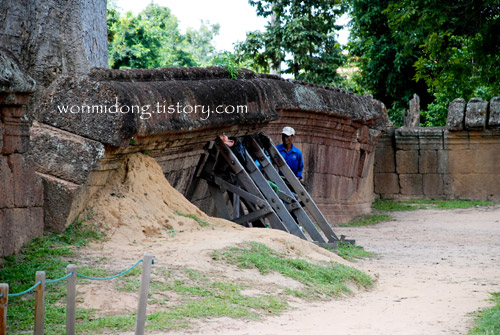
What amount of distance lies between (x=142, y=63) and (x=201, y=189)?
19.9 m

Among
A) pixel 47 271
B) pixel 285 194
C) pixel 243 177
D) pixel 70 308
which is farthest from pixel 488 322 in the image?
pixel 285 194

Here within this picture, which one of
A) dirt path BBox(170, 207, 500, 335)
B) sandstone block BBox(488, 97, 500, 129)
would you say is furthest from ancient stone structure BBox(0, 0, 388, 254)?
sandstone block BBox(488, 97, 500, 129)

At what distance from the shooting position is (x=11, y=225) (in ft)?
19.9

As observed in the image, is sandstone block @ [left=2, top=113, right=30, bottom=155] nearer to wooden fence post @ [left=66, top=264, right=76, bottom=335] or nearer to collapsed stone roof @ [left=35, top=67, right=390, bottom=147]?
collapsed stone roof @ [left=35, top=67, right=390, bottom=147]

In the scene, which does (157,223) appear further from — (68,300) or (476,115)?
(476,115)

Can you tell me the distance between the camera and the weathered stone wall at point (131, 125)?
6605mm

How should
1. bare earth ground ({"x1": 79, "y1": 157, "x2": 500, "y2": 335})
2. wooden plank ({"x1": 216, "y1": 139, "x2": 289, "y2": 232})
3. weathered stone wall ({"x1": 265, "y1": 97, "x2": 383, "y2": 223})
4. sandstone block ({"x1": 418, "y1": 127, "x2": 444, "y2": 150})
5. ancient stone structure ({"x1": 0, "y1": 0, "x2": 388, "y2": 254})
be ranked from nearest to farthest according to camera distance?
bare earth ground ({"x1": 79, "y1": 157, "x2": 500, "y2": 335}), ancient stone structure ({"x1": 0, "y1": 0, "x2": 388, "y2": 254}), wooden plank ({"x1": 216, "y1": 139, "x2": 289, "y2": 232}), weathered stone wall ({"x1": 265, "y1": 97, "x2": 383, "y2": 223}), sandstone block ({"x1": 418, "y1": 127, "x2": 444, "y2": 150})

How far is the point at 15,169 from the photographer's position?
6.21 m

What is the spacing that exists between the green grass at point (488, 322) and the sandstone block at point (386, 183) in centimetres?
1232

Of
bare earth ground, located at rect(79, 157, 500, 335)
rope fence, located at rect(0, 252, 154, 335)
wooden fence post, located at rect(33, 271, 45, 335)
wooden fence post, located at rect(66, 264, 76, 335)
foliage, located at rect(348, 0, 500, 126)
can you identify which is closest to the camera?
rope fence, located at rect(0, 252, 154, 335)

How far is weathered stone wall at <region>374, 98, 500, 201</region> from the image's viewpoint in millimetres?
17703

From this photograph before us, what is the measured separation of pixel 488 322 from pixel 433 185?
43.7ft

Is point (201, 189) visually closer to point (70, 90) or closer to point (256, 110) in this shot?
point (256, 110)

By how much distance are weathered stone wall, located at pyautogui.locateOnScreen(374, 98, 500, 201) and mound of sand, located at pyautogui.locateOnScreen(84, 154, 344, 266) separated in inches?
421
